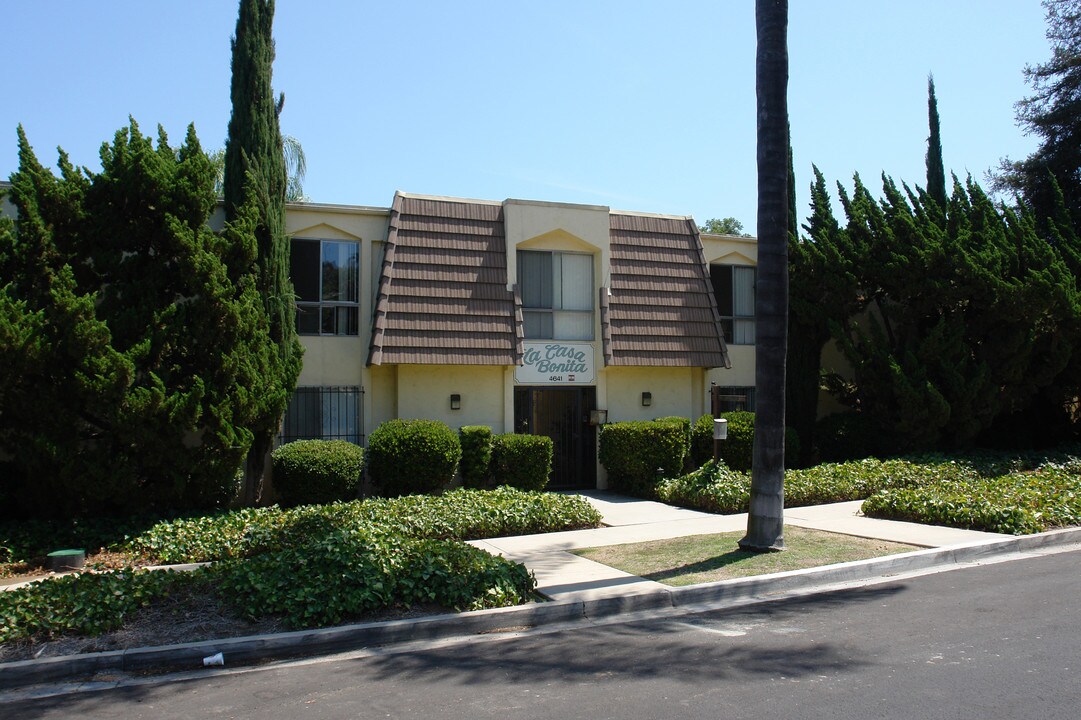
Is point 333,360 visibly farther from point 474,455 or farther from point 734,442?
point 734,442

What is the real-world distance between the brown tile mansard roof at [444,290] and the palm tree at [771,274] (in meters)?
6.38

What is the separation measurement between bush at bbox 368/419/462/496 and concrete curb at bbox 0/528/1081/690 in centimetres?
628

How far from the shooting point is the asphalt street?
17.5 feet

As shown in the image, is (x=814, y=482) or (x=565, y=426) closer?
(x=814, y=482)

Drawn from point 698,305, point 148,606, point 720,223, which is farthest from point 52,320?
point 720,223

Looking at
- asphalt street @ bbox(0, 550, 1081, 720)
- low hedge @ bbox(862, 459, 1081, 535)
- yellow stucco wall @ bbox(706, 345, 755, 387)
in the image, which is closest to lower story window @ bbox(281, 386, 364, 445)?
yellow stucco wall @ bbox(706, 345, 755, 387)

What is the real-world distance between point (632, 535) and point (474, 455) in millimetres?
3744

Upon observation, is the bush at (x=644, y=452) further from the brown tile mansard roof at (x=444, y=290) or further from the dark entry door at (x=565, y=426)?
the brown tile mansard roof at (x=444, y=290)

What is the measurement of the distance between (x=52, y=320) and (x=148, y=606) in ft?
16.1

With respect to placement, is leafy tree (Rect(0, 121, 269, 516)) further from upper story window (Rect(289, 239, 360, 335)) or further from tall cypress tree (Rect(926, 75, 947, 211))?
tall cypress tree (Rect(926, 75, 947, 211))

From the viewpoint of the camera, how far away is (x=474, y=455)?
48.9 ft

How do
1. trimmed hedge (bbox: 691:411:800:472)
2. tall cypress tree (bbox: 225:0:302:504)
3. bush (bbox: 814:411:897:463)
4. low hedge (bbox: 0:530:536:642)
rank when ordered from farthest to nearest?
bush (bbox: 814:411:897:463) < trimmed hedge (bbox: 691:411:800:472) < tall cypress tree (bbox: 225:0:302:504) < low hedge (bbox: 0:530:536:642)

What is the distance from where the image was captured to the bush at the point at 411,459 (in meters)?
14.0

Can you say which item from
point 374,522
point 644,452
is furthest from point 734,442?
point 374,522
